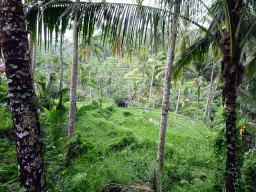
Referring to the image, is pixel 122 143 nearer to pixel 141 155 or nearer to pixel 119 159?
pixel 141 155

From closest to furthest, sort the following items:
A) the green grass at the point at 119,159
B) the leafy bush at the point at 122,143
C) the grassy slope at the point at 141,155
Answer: the green grass at the point at 119,159, the grassy slope at the point at 141,155, the leafy bush at the point at 122,143

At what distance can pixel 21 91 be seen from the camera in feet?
5.57

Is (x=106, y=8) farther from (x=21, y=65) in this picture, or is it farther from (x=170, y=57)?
(x=170, y=57)

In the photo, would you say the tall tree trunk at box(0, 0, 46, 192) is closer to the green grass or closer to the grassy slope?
the green grass

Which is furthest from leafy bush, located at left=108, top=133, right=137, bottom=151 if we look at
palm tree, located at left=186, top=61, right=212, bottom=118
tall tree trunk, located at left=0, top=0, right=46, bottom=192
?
palm tree, located at left=186, top=61, right=212, bottom=118

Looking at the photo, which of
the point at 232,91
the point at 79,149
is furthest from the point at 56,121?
the point at 232,91

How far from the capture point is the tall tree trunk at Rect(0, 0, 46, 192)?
1.67m

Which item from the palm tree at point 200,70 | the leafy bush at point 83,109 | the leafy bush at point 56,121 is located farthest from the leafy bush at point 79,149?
the palm tree at point 200,70

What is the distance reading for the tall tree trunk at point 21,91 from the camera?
5.46ft

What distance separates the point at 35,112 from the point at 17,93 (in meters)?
0.29

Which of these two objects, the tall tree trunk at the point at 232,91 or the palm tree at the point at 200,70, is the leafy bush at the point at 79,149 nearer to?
the tall tree trunk at the point at 232,91

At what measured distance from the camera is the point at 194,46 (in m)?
4.24

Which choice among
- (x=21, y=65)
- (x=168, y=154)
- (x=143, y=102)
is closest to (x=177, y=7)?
(x=21, y=65)

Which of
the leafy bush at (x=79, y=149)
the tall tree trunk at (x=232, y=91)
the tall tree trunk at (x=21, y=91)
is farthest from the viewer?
the leafy bush at (x=79, y=149)
